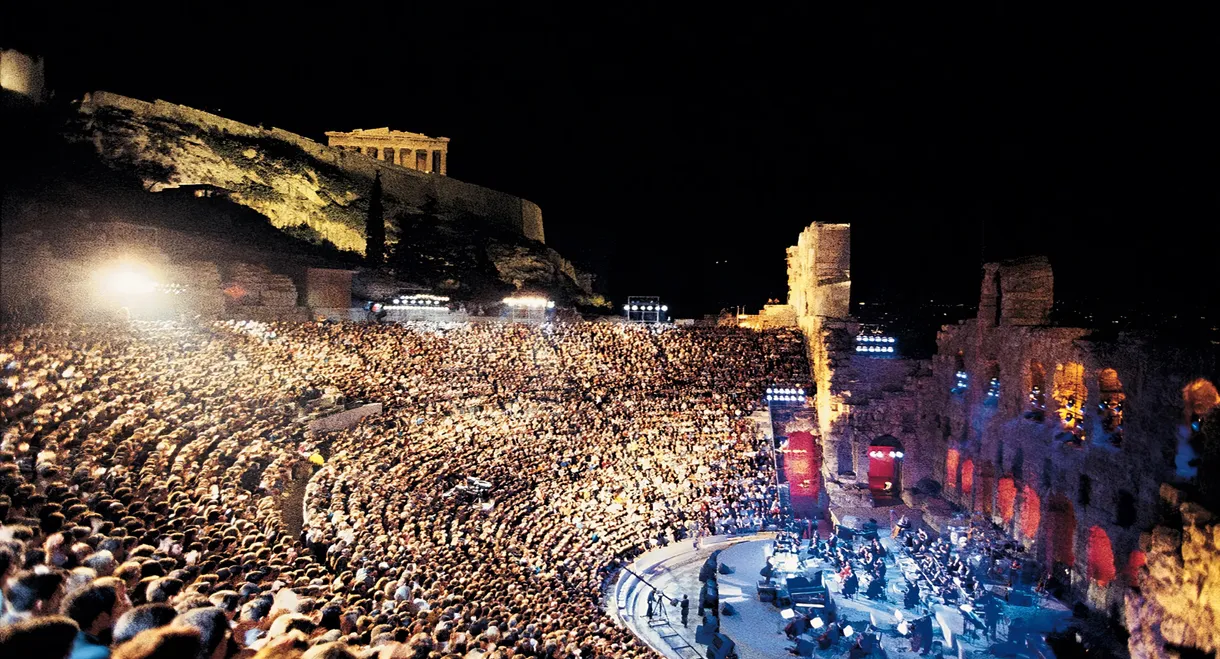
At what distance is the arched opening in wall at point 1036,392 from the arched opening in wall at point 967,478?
405 centimetres

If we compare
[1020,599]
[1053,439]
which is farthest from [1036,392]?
[1020,599]

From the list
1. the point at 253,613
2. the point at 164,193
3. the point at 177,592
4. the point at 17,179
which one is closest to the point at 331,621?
the point at 253,613

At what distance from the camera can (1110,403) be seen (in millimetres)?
19766

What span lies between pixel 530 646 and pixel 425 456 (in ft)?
39.3

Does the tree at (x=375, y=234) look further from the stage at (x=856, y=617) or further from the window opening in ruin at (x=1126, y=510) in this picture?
the window opening in ruin at (x=1126, y=510)

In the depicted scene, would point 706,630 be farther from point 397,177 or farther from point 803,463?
point 397,177

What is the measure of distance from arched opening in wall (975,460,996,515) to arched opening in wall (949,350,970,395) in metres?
3.33

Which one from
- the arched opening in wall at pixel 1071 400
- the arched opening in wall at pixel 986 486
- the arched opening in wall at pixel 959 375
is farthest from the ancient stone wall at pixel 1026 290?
the arched opening in wall at pixel 986 486

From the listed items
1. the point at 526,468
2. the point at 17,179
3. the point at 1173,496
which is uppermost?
the point at 17,179

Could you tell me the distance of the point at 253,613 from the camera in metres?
5.97

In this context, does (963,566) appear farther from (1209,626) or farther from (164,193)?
(164,193)

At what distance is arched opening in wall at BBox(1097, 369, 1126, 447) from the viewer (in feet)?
62.0

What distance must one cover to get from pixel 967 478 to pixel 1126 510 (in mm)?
9162

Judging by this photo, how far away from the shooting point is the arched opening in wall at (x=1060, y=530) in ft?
67.9
